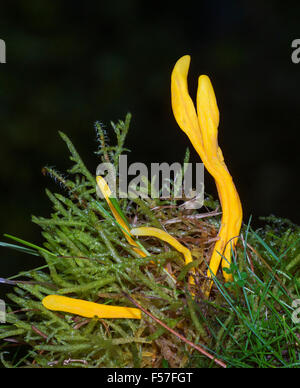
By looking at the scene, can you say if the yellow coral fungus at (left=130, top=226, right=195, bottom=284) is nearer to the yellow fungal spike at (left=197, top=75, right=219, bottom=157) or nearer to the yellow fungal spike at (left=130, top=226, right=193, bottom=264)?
the yellow fungal spike at (left=130, top=226, right=193, bottom=264)

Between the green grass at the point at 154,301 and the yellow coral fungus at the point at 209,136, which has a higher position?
the yellow coral fungus at the point at 209,136

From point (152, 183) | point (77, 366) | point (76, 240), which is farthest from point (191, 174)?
point (77, 366)

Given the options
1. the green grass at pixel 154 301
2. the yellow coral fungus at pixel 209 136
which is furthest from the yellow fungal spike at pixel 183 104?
the green grass at pixel 154 301

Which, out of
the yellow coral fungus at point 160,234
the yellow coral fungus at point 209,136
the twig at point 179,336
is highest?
the yellow coral fungus at point 209,136

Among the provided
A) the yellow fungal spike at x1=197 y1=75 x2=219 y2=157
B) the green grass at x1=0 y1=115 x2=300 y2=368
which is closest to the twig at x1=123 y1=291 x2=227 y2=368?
the green grass at x1=0 y1=115 x2=300 y2=368

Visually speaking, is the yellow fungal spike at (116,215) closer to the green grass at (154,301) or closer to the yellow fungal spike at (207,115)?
the green grass at (154,301)

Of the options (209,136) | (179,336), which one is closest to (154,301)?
(179,336)

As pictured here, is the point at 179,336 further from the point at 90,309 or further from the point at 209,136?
the point at 209,136
